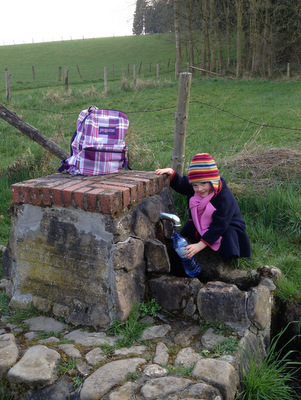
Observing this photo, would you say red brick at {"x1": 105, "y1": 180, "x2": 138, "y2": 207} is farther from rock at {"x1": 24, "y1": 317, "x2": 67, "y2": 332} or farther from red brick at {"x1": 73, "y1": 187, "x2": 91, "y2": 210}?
rock at {"x1": 24, "y1": 317, "x2": 67, "y2": 332}

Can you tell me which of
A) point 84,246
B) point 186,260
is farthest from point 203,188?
point 84,246

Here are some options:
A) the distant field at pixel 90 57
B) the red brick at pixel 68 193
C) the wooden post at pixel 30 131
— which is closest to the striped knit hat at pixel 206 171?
the red brick at pixel 68 193

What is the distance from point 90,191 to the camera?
275 centimetres

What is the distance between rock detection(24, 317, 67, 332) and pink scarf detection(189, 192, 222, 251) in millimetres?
1318

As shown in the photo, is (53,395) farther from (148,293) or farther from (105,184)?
(105,184)

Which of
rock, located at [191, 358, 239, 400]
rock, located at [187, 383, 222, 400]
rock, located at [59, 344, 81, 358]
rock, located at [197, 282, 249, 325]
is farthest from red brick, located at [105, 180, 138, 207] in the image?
rock, located at [187, 383, 222, 400]

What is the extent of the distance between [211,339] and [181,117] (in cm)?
237

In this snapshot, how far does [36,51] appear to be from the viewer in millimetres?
49969

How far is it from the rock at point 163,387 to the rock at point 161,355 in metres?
0.17

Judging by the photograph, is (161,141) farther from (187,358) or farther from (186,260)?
(187,358)

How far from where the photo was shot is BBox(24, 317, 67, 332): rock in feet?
9.29

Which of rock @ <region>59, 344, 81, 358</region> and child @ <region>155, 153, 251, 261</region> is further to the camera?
child @ <region>155, 153, 251, 261</region>

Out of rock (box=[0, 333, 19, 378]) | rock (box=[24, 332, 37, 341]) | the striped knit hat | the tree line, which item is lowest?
rock (box=[24, 332, 37, 341])

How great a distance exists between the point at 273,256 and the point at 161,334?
1.47 metres
